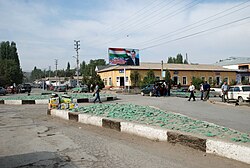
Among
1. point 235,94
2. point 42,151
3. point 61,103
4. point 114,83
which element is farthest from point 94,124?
point 114,83

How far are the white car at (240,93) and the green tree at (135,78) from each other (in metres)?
24.4

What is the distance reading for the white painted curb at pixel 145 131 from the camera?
6.23 metres

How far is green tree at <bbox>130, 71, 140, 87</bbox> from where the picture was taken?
43.2 metres

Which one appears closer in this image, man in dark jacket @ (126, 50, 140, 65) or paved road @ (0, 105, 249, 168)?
paved road @ (0, 105, 249, 168)

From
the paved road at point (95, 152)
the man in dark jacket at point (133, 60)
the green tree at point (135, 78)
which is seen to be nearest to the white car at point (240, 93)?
the paved road at point (95, 152)

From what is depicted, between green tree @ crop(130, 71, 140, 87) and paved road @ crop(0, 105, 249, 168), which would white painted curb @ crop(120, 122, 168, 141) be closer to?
paved road @ crop(0, 105, 249, 168)

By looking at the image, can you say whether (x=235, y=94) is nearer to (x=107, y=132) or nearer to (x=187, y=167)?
(x=107, y=132)

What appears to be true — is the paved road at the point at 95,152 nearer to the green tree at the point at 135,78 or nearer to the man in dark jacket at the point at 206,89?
the man in dark jacket at the point at 206,89

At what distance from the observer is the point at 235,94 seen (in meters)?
19.4

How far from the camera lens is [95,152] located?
17.6 ft

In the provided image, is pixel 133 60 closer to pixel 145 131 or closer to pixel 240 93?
pixel 240 93

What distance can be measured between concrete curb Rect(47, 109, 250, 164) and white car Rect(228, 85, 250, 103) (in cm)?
1437

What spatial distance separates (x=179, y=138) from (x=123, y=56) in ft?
111

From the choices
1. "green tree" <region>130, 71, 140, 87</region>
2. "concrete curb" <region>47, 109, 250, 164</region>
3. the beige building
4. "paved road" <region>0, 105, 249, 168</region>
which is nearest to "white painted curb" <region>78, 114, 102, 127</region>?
"concrete curb" <region>47, 109, 250, 164</region>
